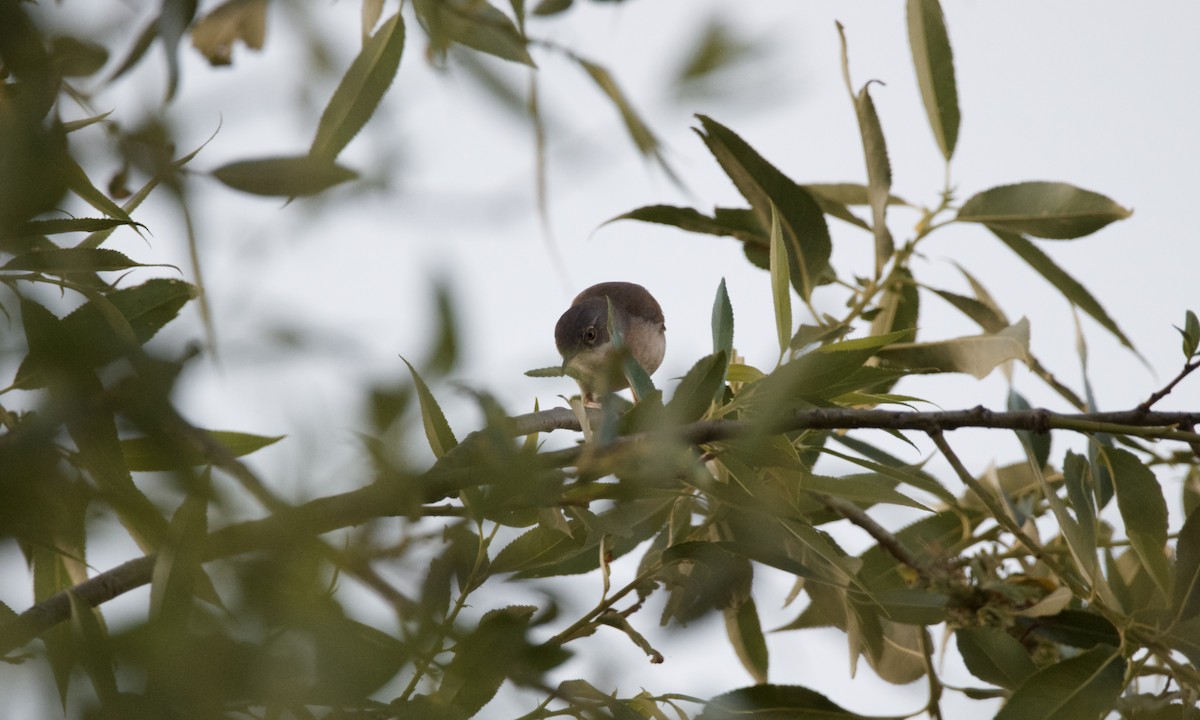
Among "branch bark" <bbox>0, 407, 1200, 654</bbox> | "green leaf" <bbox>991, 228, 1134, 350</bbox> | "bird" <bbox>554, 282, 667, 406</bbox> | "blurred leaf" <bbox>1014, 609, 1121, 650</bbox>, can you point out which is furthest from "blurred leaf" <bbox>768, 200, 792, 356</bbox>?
"bird" <bbox>554, 282, 667, 406</bbox>

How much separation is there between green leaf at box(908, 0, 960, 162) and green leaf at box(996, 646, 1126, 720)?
112 centimetres

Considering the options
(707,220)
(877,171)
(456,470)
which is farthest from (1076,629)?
(456,470)

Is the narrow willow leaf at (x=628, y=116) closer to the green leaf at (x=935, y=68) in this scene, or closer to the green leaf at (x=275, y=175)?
the green leaf at (x=275, y=175)

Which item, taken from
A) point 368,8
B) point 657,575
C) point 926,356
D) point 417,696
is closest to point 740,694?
point 657,575

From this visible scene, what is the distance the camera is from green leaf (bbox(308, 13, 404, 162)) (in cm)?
129

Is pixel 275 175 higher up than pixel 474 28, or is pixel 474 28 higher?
pixel 474 28

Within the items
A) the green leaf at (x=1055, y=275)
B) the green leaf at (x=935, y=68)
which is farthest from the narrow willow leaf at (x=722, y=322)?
the green leaf at (x=1055, y=275)

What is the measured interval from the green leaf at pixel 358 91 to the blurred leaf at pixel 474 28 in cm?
12

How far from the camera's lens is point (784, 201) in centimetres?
225

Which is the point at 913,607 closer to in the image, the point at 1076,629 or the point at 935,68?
the point at 1076,629

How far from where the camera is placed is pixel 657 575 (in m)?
1.58

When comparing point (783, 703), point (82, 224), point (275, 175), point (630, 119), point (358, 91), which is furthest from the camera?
point (783, 703)

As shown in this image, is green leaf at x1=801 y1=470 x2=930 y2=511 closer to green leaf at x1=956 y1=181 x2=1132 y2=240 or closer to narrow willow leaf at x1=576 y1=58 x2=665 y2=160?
narrow willow leaf at x1=576 y1=58 x2=665 y2=160

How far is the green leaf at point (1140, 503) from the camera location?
1990mm
